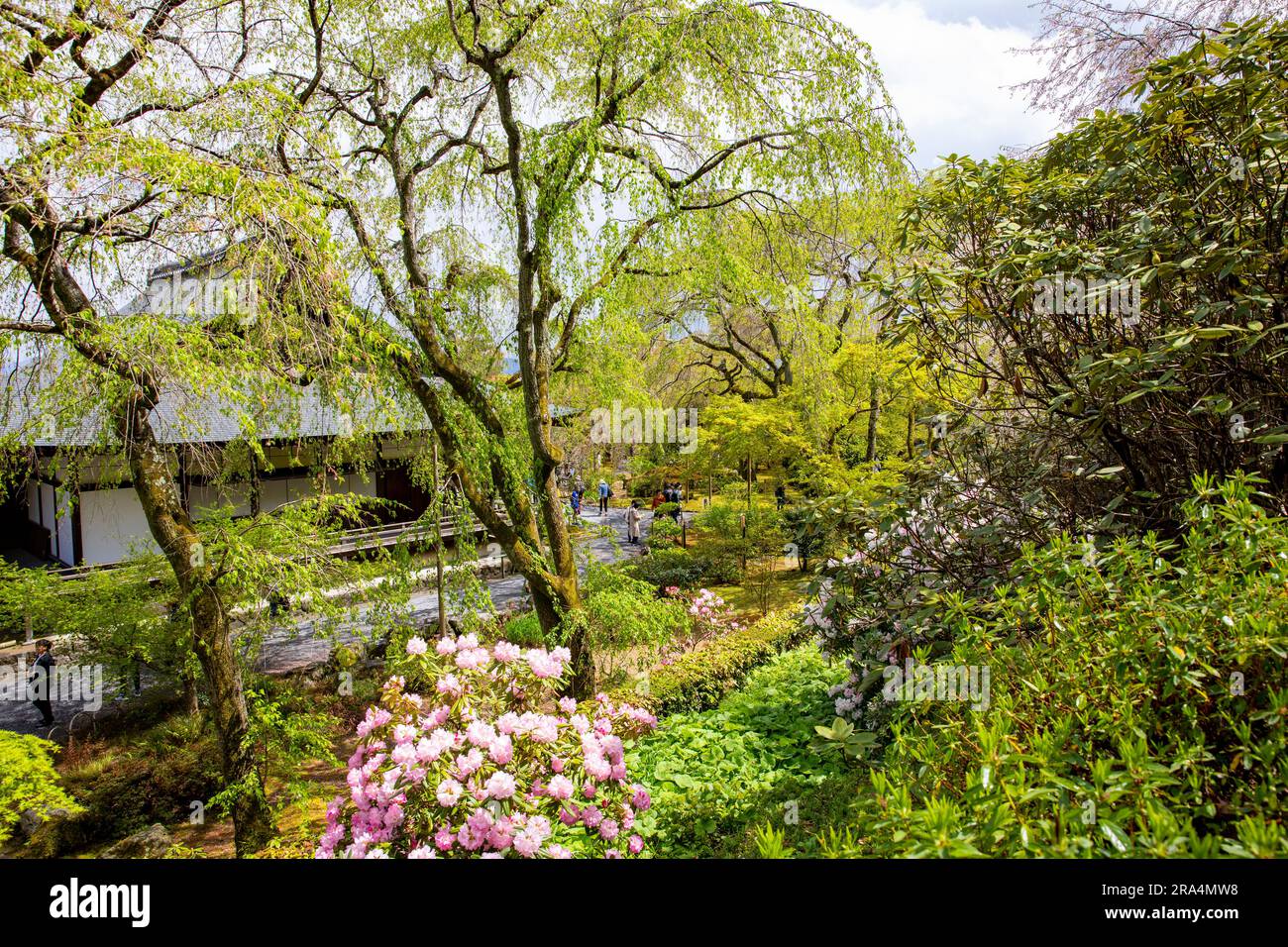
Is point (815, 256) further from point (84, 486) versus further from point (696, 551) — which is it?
point (84, 486)

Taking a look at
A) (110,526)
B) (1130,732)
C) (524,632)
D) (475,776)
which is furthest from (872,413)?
(110,526)

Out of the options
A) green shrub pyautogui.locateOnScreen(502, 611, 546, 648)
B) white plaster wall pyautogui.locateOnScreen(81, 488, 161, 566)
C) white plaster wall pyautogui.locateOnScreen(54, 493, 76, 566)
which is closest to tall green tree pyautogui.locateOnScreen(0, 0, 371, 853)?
green shrub pyautogui.locateOnScreen(502, 611, 546, 648)

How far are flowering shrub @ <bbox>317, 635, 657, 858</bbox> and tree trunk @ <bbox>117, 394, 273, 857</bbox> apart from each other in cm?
319

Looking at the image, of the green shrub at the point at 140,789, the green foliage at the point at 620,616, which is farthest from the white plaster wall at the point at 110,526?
the green foliage at the point at 620,616

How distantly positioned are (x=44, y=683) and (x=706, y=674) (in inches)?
312

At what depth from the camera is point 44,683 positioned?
8.03 metres

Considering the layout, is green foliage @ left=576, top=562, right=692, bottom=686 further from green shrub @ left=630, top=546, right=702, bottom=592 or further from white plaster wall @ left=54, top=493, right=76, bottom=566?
white plaster wall @ left=54, top=493, right=76, bottom=566

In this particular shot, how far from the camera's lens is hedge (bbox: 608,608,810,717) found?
631 centimetres

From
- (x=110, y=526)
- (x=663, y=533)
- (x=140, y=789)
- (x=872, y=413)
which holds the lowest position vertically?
(x=140, y=789)

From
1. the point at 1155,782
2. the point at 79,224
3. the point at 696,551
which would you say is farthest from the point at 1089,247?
the point at 696,551

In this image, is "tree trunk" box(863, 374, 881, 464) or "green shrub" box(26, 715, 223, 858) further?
"tree trunk" box(863, 374, 881, 464)

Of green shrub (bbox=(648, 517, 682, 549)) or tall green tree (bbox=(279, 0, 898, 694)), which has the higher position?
tall green tree (bbox=(279, 0, 898, 694))

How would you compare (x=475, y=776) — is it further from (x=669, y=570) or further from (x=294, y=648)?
(x=669, y=570)

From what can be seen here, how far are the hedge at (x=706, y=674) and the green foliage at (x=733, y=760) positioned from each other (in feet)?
0.85
